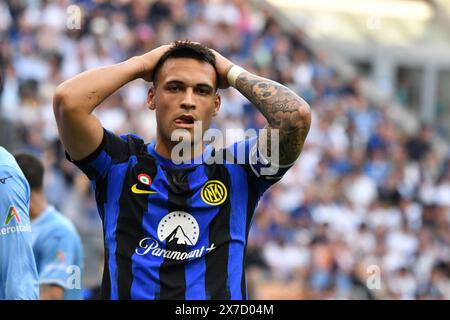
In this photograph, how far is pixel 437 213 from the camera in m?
19.5

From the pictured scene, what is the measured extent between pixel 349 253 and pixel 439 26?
1405 centimetres

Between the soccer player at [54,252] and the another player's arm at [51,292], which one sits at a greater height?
the soccer player at [54,252]

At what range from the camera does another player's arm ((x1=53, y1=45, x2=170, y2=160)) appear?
17.0 feet

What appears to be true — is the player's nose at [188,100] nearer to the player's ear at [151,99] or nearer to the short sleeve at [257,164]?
the player's ear at [151,99]

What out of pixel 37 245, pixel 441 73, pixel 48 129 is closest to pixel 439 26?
pixel 441 73

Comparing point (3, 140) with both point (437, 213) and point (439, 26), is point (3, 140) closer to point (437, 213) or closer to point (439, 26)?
point (437, 213)

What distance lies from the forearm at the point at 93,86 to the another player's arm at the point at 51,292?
7.80ft

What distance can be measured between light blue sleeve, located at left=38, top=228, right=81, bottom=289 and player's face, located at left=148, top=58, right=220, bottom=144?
7.25 feet

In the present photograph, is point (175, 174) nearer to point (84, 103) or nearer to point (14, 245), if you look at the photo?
point (84, 103)

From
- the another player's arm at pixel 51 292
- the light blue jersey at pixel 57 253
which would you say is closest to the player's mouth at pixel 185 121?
the light blue jersey at pixel 57 253

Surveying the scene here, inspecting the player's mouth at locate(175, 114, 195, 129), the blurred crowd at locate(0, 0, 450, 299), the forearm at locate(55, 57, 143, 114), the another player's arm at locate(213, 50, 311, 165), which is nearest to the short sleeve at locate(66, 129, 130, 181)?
the forearm at locate(55, 57, 143, 114)

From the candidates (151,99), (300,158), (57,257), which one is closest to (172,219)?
(151,99)

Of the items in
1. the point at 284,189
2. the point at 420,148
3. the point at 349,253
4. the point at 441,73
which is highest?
the point at 441,73

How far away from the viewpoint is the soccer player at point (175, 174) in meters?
5.18
